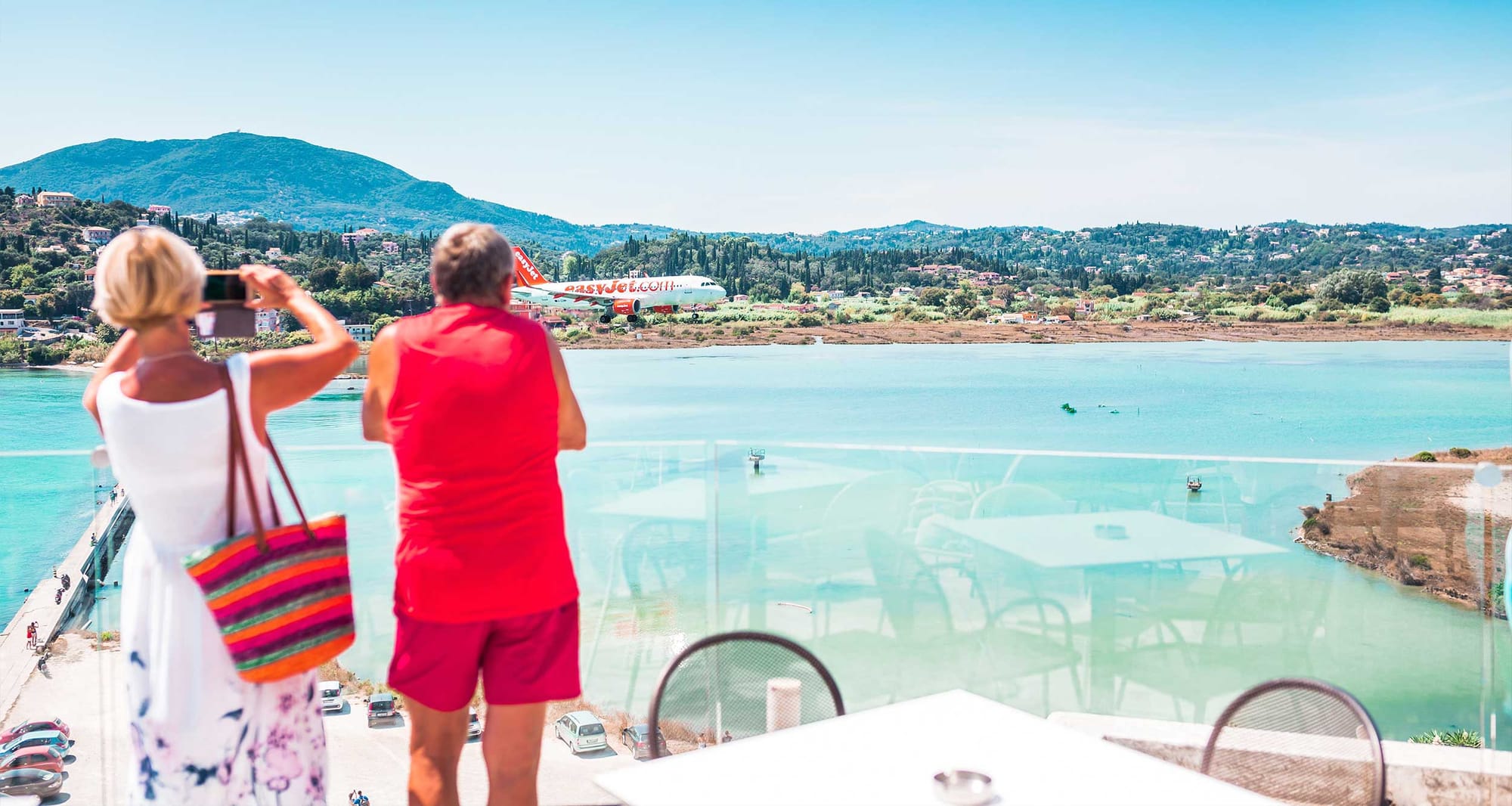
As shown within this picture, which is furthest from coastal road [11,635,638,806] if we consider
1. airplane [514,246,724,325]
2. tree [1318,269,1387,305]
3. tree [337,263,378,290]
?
tree [1318,269,1387,305]

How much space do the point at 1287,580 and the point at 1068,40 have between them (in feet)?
263

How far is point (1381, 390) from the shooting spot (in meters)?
64.8

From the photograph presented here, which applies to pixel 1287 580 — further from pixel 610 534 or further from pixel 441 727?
pixel 441 727

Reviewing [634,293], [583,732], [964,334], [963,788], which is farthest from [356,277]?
[964,334]

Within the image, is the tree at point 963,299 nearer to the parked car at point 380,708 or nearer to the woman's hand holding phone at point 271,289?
the parked car at point 380,708

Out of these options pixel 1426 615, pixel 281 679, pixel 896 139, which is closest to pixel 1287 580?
pixel 1426 615

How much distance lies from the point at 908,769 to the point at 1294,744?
0.85 metres

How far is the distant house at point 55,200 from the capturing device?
192 feet

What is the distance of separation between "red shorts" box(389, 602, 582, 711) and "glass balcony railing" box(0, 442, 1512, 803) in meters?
1.01

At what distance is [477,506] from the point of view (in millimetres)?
1443

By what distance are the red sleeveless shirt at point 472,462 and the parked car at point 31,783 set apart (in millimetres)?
1367

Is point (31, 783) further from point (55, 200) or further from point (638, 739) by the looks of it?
point (55, 200)

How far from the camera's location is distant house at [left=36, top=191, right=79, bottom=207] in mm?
58422

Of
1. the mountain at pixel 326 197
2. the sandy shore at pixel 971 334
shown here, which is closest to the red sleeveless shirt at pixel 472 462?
the sandy shore at pixel 971 334
